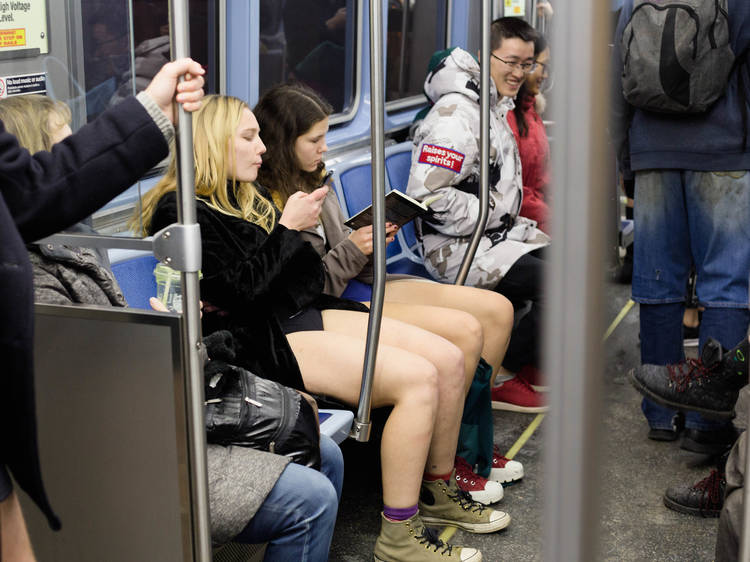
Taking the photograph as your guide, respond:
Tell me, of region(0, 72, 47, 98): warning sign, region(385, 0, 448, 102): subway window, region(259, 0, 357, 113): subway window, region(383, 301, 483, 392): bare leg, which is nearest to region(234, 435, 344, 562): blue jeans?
region(0, 72, 47, 98): warning sign

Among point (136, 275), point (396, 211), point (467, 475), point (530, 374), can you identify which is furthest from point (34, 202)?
point (530, 374)

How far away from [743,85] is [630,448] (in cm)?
133

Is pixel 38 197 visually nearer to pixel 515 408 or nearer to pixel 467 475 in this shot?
pixel 467 475

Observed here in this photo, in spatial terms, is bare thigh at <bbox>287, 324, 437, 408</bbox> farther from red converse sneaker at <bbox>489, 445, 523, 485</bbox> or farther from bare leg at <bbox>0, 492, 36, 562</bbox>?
bare leg at <bbox>0, 492, 36, 562</bbox>

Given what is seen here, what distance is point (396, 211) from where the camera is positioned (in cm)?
315

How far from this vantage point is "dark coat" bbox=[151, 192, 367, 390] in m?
2.53

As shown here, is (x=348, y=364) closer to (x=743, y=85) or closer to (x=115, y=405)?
(x=115, y=405)

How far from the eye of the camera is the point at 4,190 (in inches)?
57.7

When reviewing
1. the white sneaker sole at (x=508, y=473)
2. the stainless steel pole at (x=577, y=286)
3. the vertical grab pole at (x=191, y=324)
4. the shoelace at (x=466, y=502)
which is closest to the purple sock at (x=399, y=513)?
the shoelace at (x=466, y=502)

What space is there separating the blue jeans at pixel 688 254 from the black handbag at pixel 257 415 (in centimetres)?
164

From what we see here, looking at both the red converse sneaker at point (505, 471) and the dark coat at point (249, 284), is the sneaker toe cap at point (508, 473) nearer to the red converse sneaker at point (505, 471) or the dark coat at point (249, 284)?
the red converse sneaker at point (505, 471)

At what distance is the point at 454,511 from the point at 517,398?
1101 millimetres

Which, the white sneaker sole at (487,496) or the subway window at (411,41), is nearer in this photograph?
the white sneaker sole at (487,496)

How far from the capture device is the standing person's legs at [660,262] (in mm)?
3293
